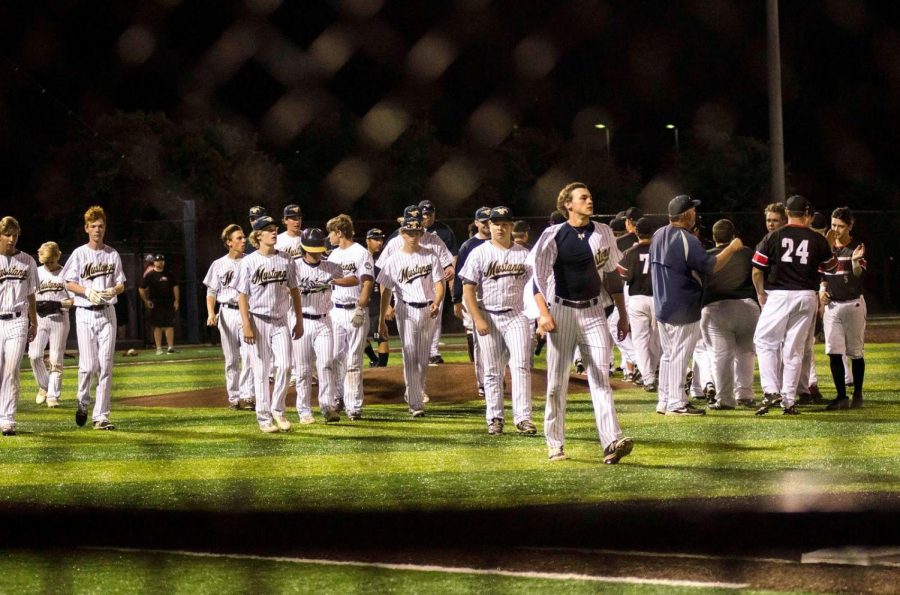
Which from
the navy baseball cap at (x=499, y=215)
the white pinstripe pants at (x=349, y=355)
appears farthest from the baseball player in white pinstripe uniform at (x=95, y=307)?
the navy baseball cap at (x=499, y=215)

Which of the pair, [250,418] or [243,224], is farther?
[243,224]

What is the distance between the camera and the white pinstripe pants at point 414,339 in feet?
30.4

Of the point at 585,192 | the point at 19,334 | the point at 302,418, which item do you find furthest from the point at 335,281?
the point at 585,192

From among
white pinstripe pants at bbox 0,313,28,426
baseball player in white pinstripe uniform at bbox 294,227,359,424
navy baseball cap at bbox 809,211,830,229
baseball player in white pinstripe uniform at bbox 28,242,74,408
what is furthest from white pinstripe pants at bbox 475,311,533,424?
baseball player in white pinstripe uniform at bbox 28,242,74,408

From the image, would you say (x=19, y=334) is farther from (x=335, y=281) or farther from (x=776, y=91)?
(x=776, y=91)

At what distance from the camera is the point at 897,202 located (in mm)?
33344

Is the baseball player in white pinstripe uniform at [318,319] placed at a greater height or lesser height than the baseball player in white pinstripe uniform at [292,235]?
lesser

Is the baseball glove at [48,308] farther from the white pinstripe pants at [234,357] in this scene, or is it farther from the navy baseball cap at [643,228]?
the navy baseball cap at [643,228]

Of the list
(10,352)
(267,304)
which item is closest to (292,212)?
(267,304)

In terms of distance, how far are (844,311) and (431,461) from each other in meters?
4.27

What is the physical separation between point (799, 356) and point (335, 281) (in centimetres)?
369

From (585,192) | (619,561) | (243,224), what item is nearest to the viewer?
(619,561)

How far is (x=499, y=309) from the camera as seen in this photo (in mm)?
8078

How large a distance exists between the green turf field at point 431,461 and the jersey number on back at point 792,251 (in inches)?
47.0
